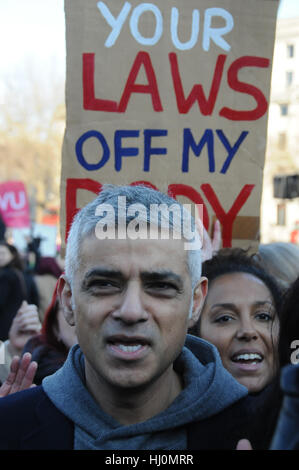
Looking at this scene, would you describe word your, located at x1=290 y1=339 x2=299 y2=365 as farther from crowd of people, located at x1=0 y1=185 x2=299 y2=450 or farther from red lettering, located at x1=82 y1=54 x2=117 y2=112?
red lettering, located at x1=82 y1=54 x2=117 y2=112

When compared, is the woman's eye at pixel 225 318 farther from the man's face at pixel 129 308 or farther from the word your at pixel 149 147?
the man's face at pixel 129 308

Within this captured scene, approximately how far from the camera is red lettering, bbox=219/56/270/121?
2.85m

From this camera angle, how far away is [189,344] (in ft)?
6.44

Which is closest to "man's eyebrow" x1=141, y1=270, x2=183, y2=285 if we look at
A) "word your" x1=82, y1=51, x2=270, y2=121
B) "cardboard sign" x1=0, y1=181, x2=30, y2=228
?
"word your" x1=82, y1=51, x2=270, y2=121

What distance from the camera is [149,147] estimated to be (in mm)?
2811

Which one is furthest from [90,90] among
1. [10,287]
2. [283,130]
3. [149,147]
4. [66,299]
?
[283,130]

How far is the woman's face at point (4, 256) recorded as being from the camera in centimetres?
594

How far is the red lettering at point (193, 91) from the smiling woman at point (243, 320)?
2.41 ft

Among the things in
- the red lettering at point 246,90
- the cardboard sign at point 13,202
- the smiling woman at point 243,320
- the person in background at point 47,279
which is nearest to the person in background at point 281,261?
the smiling woman at point 243,320

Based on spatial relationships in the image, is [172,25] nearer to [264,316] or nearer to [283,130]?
[264,316]

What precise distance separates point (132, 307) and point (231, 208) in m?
1.47
